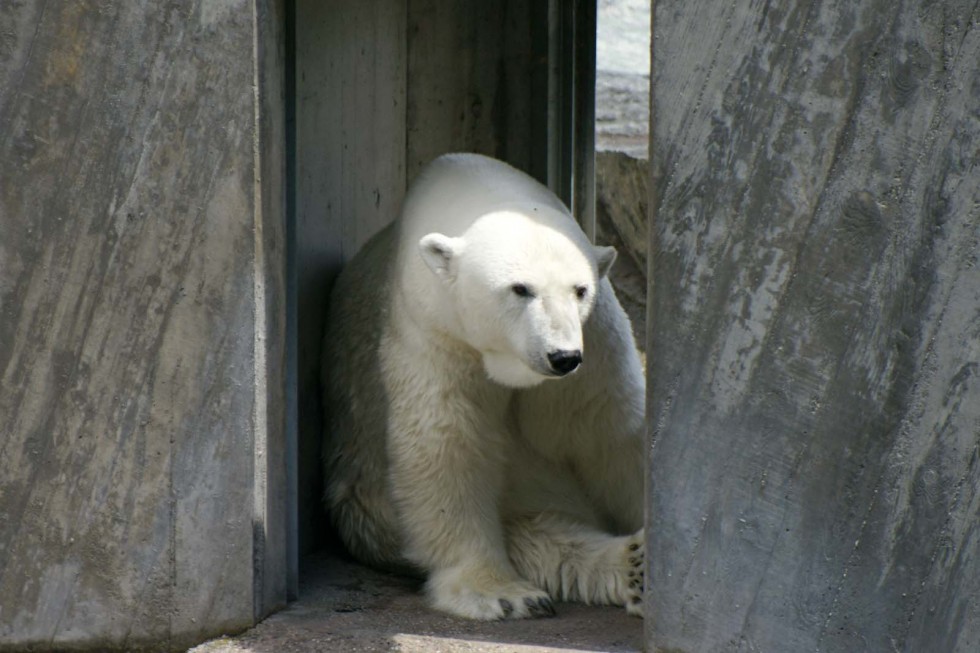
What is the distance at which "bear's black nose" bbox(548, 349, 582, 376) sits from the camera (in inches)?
141

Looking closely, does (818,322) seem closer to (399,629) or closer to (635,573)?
(635,573)

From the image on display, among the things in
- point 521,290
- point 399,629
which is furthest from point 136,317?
point 399,629

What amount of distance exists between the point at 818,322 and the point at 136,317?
1.86 metres

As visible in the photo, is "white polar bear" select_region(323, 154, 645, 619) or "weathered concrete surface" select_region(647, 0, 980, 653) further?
"white polar bear" select_region(323, 154, 645, 619)

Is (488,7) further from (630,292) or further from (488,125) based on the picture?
(630,292)

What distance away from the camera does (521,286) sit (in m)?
3.77

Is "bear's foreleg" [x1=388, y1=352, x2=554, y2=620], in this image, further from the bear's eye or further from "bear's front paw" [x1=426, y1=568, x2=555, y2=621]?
the bear's eye

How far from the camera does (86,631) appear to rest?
3.85 metres

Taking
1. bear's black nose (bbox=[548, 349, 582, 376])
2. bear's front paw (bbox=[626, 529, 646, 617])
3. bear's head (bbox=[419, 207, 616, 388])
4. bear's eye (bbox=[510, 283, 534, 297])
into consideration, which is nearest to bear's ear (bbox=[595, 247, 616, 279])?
bear's head (bbox=[419, 207, 616, 388])

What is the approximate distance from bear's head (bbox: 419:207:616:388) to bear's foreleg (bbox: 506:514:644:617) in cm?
69

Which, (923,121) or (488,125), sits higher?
Answer: (488,125)

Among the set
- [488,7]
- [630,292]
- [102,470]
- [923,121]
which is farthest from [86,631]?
[630,292]

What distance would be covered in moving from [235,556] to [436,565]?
0.76 m

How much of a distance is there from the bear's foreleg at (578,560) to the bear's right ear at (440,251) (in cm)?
103
